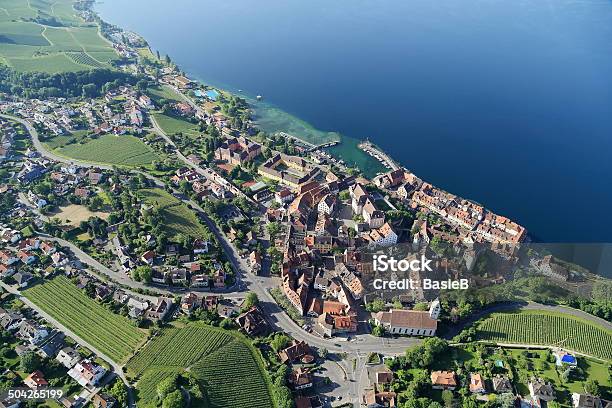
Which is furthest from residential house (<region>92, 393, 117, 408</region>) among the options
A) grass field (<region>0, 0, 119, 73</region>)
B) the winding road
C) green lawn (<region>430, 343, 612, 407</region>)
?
grass field (<region>0, 0, 119, 73</region>)

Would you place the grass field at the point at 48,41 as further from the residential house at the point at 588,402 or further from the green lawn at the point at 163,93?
the residential house at the point at 588,402

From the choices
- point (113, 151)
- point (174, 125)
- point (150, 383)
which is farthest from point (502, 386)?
point (174, 125)

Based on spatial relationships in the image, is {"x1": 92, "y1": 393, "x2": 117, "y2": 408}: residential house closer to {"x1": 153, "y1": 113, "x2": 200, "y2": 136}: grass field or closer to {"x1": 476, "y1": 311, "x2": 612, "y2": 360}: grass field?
{"x1": 476, "y1": 311, "x2": 612, "y2": 360}: grass field

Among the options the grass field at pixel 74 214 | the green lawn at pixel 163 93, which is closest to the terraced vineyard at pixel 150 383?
the grass field at pixel 74 214

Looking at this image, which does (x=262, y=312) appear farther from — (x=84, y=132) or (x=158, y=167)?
(x=84, y=132)

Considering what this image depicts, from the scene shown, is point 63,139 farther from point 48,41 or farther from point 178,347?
point 48,41

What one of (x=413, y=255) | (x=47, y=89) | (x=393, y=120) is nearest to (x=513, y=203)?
(x=413, y=255)

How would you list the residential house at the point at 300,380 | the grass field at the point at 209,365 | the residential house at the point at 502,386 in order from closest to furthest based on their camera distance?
the grass field at the point at 209,365 < the residential house at the point at 502,386 < the residential house at the point at 300,380
